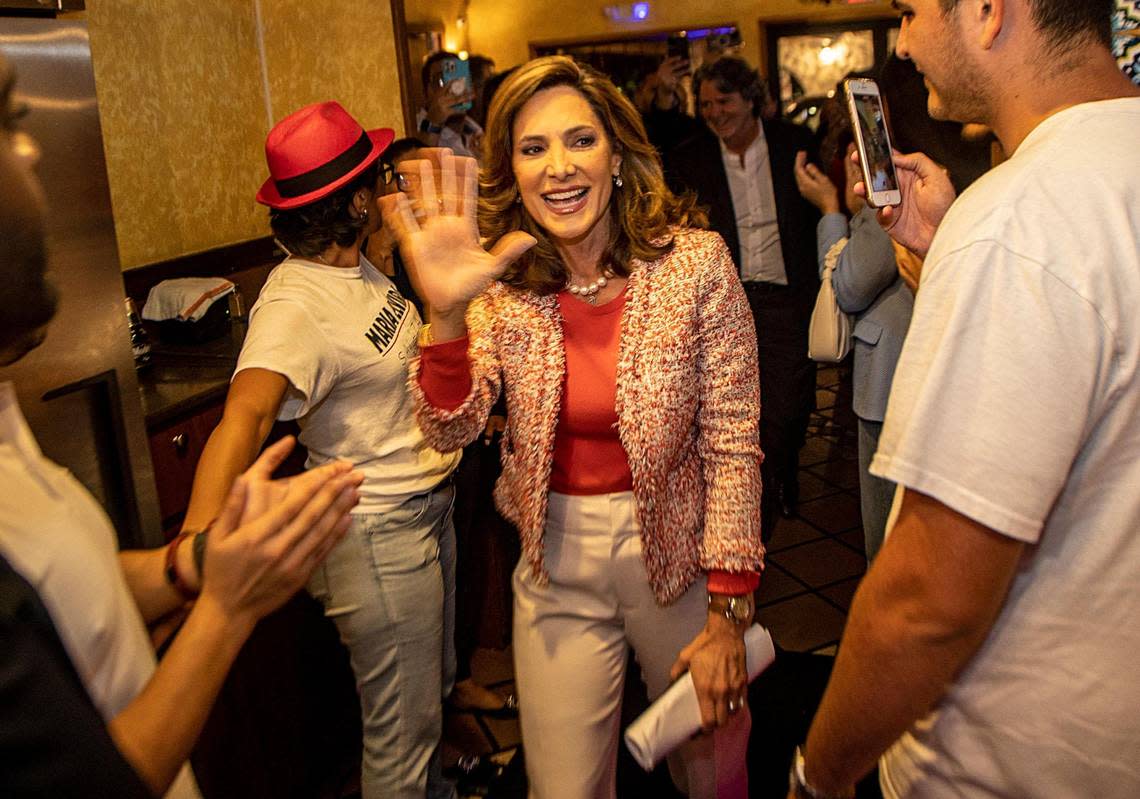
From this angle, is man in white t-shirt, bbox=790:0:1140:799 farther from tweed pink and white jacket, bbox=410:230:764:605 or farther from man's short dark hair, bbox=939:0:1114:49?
tweed pink and white jacket, bbox=410:230:764:605

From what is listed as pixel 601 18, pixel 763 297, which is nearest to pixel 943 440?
pixel 763 297

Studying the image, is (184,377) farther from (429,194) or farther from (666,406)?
(666,406)

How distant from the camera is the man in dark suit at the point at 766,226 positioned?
4012 mm

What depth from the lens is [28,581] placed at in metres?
0.81

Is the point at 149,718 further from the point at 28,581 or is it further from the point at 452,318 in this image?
the point at 452,318

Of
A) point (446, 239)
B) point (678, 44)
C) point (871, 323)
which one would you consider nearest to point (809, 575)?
point (871, 323)

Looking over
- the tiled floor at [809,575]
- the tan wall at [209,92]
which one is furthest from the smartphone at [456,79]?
the tiled floor at [809,575]

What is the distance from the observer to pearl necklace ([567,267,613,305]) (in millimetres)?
1825

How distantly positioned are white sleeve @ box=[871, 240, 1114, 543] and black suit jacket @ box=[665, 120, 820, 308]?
10.3ft

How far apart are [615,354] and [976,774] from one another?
3.13ft

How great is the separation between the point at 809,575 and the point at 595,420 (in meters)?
2.27

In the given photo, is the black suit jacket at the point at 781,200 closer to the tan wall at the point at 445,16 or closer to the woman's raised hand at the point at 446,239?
the woman's raised hand at the point at 446,239

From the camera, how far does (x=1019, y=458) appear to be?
877 mm

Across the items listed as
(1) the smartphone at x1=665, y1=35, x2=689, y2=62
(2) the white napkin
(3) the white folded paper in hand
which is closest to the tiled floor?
(3) the white folded paper in hand
